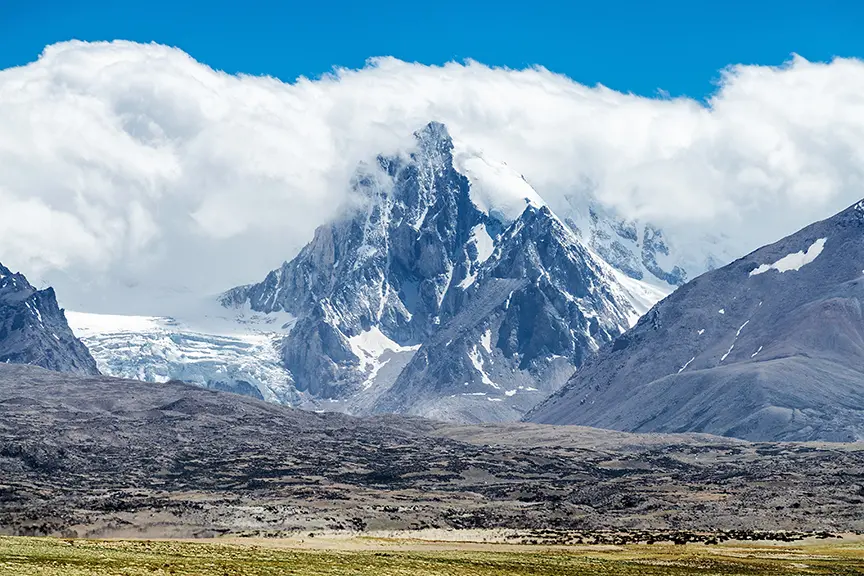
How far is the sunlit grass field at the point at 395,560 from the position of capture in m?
95.2

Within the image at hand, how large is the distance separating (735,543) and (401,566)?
71732 mm

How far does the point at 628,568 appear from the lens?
383ft

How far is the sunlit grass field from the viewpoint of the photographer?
95.2 meters

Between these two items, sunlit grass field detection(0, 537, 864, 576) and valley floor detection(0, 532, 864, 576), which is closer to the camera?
sunlit grass field detection(0, 537, 864, 576)

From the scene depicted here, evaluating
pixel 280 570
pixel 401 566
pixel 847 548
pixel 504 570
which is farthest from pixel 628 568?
pixel 847 548

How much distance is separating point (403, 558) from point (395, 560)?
4087mm

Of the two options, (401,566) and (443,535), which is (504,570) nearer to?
(401,566)

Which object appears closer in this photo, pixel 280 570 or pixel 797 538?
pixel 280 570

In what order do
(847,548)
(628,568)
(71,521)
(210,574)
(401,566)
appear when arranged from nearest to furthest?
(210,574)
(401,566)
(628,568)
(847,548)
(71,521)

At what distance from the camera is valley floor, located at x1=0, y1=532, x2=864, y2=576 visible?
96062mm

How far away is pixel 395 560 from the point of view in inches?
4550

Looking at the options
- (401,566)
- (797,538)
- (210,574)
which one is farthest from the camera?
(797,538)

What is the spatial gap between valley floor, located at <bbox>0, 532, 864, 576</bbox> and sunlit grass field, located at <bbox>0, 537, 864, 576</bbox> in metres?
0.08

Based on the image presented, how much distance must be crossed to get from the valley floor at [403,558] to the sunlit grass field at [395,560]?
0.27 ft
